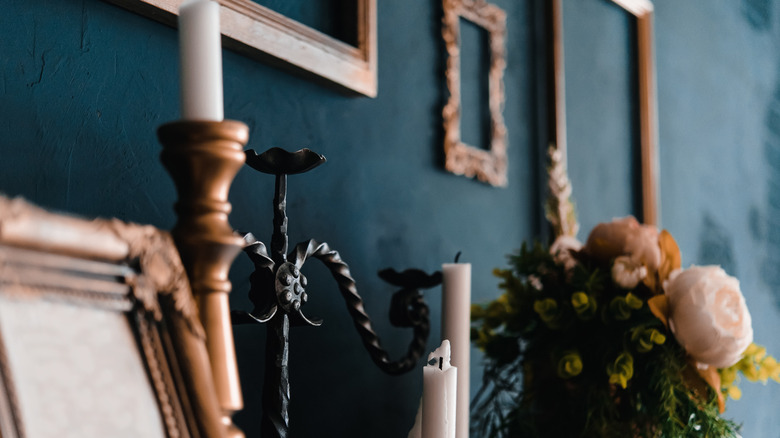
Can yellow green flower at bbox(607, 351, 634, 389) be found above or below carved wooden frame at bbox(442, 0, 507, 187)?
below

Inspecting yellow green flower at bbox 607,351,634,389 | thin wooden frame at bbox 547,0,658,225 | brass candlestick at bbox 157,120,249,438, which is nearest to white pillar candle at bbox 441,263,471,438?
yellow green flower at bbox 607,351,634,389

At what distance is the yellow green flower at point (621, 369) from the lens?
67cm

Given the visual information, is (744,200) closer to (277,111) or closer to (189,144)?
(277,111)

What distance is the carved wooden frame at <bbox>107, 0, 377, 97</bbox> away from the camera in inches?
22.4

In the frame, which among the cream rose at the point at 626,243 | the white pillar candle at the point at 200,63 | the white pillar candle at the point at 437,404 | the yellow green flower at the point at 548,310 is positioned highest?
the white pillar candle at the point at 200,63

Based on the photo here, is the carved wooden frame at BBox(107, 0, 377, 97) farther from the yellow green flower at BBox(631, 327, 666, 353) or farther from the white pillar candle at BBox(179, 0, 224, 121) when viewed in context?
the yellow green flower at BBox(631, 327, 666, 353)

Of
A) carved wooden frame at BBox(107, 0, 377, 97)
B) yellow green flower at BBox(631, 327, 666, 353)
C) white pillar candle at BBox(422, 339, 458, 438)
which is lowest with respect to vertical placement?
white pillar candle at BBox(422, 339, 458, 438)

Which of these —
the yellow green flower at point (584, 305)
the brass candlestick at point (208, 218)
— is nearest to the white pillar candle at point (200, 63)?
the brass candlestick at point (208, 218)

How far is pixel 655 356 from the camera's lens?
2.25 feet

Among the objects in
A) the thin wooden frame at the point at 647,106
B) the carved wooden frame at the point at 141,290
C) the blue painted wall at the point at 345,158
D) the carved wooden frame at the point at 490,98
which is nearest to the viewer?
the carved wooden frame at the point at 141,290

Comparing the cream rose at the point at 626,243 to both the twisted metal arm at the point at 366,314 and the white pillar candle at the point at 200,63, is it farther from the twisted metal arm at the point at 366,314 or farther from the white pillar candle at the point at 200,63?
the white pillar candle at the point at 200,63

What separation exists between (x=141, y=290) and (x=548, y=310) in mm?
503

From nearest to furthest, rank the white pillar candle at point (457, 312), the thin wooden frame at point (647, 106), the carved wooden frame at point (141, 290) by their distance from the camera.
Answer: the carved wooden frame at point (141, 290) < the white pillar candle at point (457, 312) < the thin wooden frame at point (647, 106)

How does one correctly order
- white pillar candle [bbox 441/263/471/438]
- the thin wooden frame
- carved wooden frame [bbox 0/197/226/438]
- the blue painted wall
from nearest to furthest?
carved wooden frame [bbox 0/197/226/438] < the blue painted wall < white pillar candle [bbox 441/263/471/438] < the thin wooden frame
